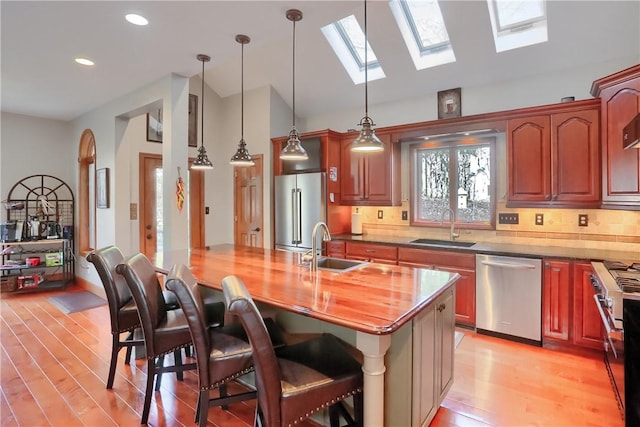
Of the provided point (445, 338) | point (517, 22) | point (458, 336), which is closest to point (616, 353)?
point (445, 338)

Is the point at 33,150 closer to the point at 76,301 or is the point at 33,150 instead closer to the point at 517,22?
the point at 76,301

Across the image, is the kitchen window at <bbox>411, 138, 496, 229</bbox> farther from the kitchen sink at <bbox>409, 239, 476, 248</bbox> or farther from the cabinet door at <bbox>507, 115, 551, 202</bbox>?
the cabinet door at <bbox>507, 115, 551, 202</bbox>

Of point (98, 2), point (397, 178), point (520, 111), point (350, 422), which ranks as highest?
point (98, 2)

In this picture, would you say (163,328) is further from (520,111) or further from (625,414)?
(520,111)

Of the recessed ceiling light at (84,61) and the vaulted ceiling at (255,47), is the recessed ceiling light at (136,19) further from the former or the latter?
the recessed ceiling light at (84,61)

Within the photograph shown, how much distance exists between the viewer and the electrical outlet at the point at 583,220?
10.9 ft

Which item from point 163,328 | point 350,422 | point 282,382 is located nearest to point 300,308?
point 282,382

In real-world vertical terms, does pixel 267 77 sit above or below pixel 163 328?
above

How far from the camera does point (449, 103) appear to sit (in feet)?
13.5

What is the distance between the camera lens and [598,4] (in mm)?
2910

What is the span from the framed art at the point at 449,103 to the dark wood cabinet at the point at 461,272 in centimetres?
169

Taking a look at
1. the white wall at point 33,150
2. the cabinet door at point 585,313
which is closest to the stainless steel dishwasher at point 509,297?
the cabinet door at point 585,313

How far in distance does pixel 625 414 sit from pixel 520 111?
2.57 metres

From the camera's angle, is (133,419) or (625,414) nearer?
(625,414)
